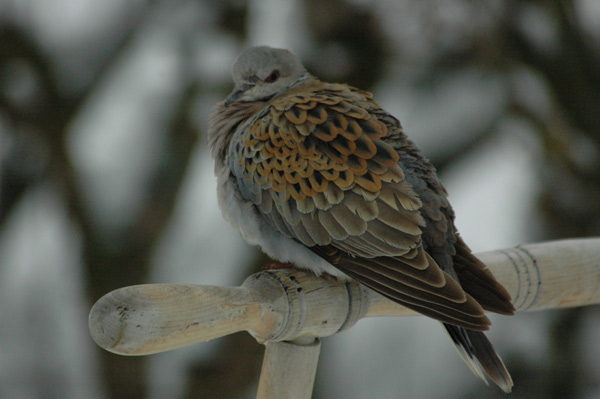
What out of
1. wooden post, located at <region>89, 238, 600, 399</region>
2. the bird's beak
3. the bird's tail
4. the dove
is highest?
the bird's beak

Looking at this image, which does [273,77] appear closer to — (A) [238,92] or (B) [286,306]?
(A) [238,92]

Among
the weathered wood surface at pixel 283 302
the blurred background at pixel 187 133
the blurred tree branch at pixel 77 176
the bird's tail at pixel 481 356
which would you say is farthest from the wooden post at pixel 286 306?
the blurred tree branch at pixel 77 176

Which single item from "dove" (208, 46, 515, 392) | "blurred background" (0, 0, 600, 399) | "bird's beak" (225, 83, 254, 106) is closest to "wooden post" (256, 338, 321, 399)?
"dove" (208, 46, 515, 392)

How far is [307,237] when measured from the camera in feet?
4.77

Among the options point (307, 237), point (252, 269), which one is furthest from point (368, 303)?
point (252, 269)

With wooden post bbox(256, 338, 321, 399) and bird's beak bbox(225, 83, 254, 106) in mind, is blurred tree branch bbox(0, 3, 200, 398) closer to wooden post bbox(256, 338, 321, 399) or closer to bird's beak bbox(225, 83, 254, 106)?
bird's beak bbox(225, 83, 254, 106)

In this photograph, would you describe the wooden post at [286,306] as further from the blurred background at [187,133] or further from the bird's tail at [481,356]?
the blurred background at [187,133]

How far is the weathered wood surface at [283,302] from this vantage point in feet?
3.47

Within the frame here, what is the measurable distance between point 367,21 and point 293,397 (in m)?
2.03

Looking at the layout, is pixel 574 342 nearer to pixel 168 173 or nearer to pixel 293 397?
pixel 168 173

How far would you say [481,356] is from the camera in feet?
4.53

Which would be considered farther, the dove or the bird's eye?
the bird's eye

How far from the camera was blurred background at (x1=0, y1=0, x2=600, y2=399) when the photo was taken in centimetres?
297

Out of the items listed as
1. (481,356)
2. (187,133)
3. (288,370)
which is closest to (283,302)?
(288,370)
